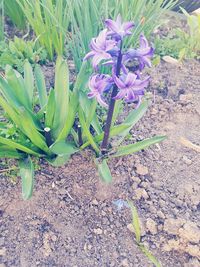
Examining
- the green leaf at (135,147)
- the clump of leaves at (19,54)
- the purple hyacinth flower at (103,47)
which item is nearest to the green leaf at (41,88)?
the clump of leaves at (19,54)

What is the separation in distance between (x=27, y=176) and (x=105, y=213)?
1.37 ft

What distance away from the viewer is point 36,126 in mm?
2064

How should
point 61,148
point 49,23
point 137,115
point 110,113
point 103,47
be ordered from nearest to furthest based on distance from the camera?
point 103,47
point 110,113
point 61,148
point 137,115
point 49,23

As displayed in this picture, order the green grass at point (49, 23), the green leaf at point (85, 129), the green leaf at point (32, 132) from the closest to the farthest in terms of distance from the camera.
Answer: the green leaf at point (32, 132)
the green leaf at point (85, 129)
the green grass at point (49, 23)

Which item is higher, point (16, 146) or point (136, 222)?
point (16, 146)

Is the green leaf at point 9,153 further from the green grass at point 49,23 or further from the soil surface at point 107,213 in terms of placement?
the green grass at point 49,23

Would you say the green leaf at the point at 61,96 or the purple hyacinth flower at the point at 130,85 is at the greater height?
the purple hyacinth flower at the point at 130,85

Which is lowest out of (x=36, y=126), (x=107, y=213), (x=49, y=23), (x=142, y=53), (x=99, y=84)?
(x=107, y=213)

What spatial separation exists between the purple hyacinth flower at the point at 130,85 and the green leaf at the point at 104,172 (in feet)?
1.50

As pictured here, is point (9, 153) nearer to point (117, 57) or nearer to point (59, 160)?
point (59, 160)

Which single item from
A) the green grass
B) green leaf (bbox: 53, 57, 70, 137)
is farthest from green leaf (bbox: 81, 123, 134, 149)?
the green grass

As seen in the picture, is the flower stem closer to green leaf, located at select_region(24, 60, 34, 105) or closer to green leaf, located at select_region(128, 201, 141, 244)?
green leaf, located at select_region(128, 201, 141, 244)

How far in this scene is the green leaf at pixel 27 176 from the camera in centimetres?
185

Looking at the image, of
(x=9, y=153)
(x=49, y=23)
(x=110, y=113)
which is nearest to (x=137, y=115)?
(x=110, y=113)
